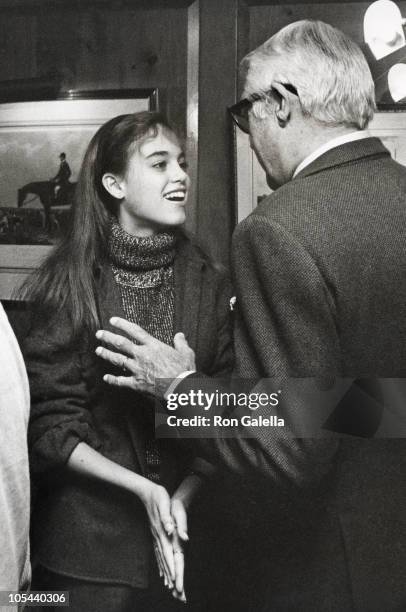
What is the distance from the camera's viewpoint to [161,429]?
850mm

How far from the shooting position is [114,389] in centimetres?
88

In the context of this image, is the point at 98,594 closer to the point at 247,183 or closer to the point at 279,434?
the point at 279,434

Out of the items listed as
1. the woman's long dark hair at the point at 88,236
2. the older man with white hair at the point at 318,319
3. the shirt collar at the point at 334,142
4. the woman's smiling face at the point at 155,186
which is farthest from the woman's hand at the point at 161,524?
the shirt collar at the point at 334,142

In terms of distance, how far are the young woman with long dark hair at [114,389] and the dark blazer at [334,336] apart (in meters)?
0.16

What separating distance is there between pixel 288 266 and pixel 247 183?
37 cm

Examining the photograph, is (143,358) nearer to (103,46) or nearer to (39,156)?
(39,156)

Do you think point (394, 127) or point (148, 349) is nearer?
point (148, 349)

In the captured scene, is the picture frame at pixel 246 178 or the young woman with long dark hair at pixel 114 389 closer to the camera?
the young woman with long dark hair at pixel 114 389

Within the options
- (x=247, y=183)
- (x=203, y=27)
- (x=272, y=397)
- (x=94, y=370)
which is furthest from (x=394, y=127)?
(x=94, y=370)

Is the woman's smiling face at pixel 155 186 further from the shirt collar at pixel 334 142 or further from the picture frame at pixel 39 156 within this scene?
the shirt collar at pixel 334 142

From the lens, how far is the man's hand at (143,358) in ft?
2.59

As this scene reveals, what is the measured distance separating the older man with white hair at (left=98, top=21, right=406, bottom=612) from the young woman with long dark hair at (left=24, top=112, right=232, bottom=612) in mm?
69

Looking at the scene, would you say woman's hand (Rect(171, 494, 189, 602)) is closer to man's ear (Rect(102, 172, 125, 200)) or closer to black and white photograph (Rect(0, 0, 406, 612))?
black and white photograph (Rect(0, 0, 406, 612))

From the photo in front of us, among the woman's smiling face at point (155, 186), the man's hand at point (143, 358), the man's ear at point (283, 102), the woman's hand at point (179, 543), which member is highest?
the man's ear at point (283, 102)
